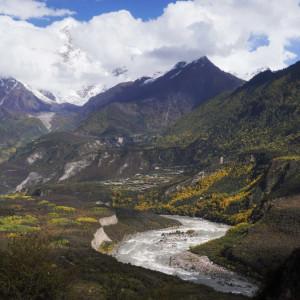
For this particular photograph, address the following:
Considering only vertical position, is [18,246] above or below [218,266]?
above

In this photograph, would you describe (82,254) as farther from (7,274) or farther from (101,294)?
(7,274)

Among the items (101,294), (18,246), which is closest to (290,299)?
(18,246)

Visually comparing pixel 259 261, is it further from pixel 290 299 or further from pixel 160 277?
pixel 290 299

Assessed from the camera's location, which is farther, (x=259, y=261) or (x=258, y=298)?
(x=259, y=261)

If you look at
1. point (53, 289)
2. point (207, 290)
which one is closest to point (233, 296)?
point (207, 290)

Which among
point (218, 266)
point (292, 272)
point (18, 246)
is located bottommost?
point (218, 266)

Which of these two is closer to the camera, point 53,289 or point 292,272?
point 53,289

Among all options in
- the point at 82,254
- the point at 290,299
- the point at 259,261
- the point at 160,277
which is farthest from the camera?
the point at 259,261

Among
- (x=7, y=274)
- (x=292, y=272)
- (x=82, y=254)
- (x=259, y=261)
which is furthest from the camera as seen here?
(x=259, y=261)

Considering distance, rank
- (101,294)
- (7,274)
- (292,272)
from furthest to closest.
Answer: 1. (101,294)
2. (292,272)
3. (7,274)

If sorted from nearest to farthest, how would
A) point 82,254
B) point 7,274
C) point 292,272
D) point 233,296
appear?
point 7,274 < point 292,272 < point 233,296 < point 82,254
